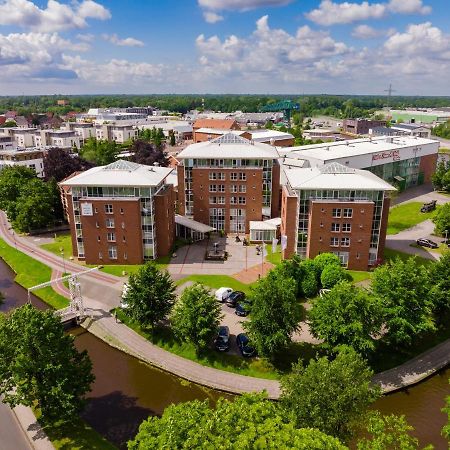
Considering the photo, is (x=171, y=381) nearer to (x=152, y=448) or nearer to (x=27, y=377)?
(x=27, y=377)

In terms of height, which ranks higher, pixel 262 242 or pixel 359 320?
pixel 359 320

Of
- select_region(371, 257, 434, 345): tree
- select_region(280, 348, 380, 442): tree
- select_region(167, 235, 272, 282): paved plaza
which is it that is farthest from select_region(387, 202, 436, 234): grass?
select_region(280, 348, 380, 442): tree

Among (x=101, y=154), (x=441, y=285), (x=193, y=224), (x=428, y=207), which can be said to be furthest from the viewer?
(x=101, y=154)

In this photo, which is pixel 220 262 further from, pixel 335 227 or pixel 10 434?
pixel 10 434

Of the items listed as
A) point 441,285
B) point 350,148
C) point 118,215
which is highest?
point 350,148

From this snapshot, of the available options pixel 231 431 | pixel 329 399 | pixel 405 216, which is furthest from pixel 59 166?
pixel 231 431

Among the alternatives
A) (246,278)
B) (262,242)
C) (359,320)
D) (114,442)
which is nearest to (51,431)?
(114,442)

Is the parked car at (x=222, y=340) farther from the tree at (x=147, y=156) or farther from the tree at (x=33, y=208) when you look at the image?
the tree at (x=147, y=156)
